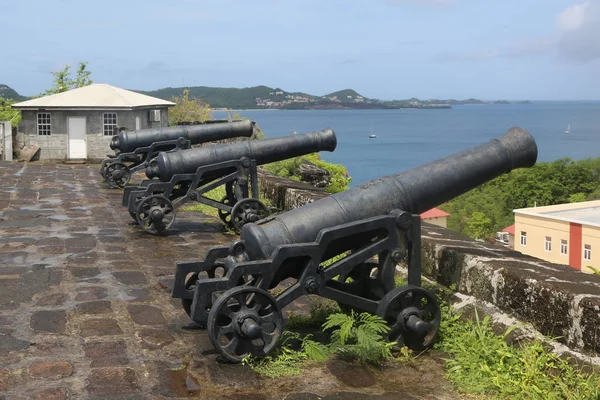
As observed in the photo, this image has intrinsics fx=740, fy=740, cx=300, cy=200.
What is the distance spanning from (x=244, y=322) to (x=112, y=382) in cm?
78

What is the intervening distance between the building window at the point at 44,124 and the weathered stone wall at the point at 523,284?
19051 mm

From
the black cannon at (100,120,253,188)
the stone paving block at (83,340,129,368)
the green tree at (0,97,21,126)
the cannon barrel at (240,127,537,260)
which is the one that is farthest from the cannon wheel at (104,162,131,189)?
the green tree at (0,97,21,126)

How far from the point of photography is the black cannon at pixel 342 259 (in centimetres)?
424

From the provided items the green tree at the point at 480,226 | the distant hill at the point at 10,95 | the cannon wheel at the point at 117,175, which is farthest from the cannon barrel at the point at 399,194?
the green tree at the point at 480,226

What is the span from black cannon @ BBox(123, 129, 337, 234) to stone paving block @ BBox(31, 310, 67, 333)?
353cm

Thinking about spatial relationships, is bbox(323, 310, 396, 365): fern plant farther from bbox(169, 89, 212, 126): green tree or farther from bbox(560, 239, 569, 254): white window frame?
bbox(560, 239, 569, 254): white window frame

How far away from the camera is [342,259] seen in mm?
4477

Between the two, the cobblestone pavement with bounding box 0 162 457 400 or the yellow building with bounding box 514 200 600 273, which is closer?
the cobblestone pavement with bounding box 0 162 457 400

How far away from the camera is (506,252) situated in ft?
18.0

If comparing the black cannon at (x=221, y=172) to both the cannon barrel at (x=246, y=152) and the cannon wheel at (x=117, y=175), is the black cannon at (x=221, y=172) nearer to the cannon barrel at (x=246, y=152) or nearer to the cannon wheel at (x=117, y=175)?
the cannon barrel at (x=246, y=152)

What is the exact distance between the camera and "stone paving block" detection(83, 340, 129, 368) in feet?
14.1

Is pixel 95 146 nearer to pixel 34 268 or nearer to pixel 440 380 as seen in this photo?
pixel 34 268

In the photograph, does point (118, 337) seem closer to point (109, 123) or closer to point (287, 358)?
point (287, 358)

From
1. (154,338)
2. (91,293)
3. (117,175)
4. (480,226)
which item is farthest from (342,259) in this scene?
(480,226)
